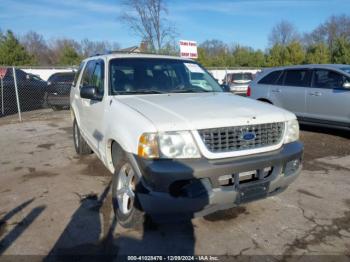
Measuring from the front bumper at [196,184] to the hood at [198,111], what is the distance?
1.12ft

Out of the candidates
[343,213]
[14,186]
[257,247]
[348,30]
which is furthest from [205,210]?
[348,30]

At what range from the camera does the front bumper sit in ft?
9.55

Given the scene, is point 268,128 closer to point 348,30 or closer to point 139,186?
point 139,186

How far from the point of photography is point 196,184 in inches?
117

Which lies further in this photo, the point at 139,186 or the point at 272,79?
the point at 272,79

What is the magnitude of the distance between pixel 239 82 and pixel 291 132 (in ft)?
53.9

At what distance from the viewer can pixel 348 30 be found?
203 feet

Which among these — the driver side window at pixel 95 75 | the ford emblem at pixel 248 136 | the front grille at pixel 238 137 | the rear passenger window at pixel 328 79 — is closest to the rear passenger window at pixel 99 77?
the driver side window at pixel 95 75

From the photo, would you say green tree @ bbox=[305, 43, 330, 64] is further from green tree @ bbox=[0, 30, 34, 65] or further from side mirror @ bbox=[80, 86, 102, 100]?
side mirror @ bbox=[80, 86, 102, 100]

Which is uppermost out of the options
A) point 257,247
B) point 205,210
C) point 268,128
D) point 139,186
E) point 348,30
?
point 348,30

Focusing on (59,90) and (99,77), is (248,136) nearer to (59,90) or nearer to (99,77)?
(99,77)

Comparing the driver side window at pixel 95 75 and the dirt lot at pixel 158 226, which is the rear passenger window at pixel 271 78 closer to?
the dirt lot at pixel 158 226

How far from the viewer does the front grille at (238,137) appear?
3088mm

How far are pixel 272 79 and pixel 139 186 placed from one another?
696 cm
